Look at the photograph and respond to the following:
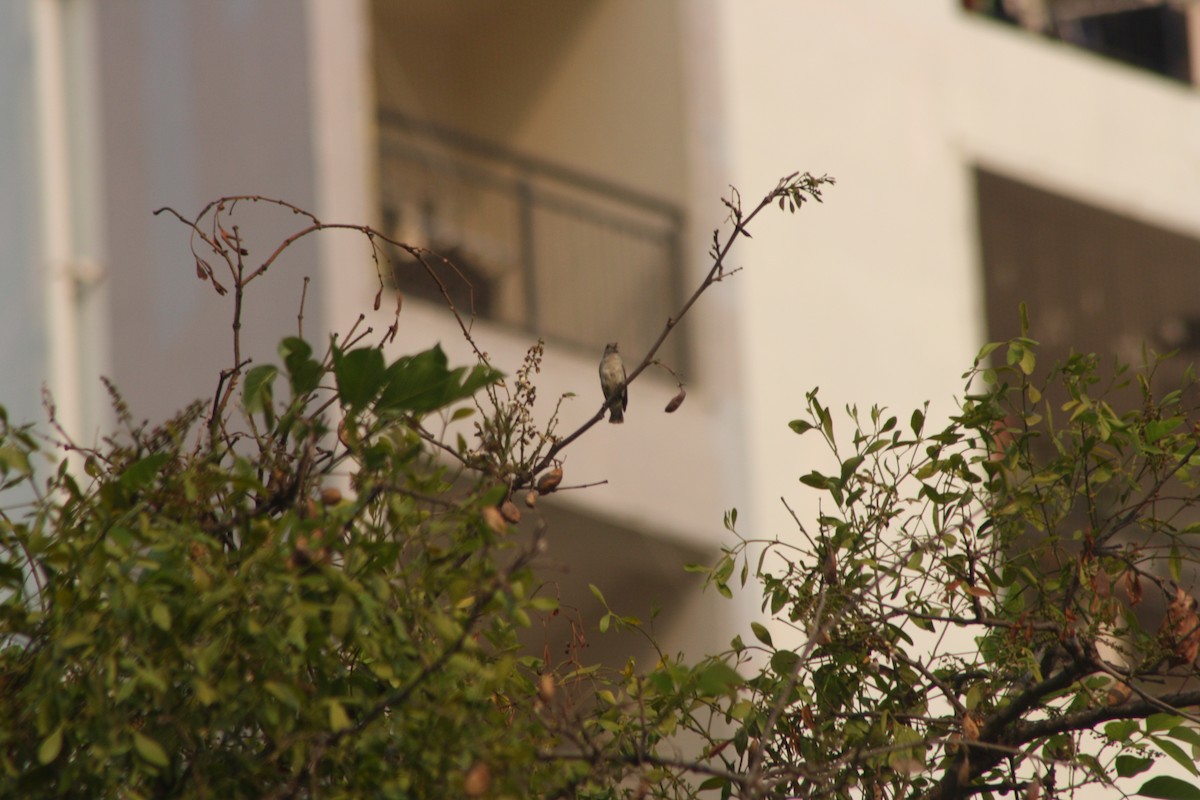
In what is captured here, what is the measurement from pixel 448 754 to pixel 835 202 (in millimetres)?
5369

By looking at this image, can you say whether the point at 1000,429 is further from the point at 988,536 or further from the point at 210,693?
the point at 210,693

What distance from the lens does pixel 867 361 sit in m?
7.55

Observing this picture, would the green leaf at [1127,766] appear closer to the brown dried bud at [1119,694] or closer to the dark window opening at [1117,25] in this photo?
the brown dried bud at [1119,694]

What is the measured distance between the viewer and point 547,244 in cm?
780

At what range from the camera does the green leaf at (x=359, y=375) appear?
2.62m

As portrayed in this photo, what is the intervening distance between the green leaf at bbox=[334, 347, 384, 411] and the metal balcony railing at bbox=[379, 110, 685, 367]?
4516 mm

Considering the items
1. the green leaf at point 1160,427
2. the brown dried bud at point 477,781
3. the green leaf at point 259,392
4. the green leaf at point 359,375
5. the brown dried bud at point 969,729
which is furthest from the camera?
the green leaf at point 1160,427

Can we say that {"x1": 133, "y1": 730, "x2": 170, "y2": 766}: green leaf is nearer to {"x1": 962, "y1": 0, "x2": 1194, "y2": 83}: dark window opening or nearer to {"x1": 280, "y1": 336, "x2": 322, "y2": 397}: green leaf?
{"x1": 280, "y1": 336, "x2": 322, "y2": 397}: green leaf

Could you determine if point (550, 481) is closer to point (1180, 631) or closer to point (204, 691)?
point (204, 691)

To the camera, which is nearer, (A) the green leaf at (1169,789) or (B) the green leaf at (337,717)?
(B) the green leaf at (337,717)

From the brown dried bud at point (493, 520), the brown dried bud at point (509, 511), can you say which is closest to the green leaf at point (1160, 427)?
the brown dried bud at point (509, 511)

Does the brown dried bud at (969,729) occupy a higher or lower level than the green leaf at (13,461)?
lower


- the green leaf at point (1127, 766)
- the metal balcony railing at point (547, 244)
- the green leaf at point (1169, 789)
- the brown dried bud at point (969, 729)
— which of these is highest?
the metal balcony railing at point (547, 244)

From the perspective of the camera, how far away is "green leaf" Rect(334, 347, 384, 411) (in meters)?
2.62
